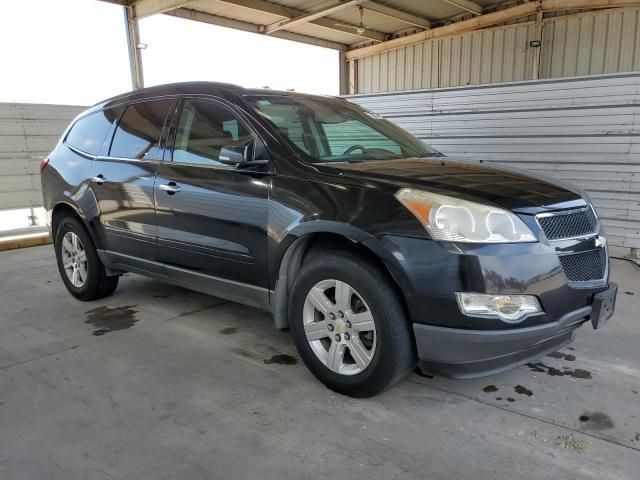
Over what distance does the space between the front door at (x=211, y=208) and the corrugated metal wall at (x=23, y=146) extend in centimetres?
575

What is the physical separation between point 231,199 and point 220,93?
75 cm

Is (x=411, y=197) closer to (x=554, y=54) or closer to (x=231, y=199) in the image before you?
(x=231, y=199)

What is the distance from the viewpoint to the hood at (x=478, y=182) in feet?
7.72

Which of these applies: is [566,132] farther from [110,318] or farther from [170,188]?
[110,318]

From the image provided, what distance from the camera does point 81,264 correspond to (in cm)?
437

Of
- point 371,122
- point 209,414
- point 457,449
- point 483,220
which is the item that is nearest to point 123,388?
point 209,414

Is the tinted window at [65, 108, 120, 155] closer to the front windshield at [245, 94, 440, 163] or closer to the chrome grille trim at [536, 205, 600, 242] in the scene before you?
the front windshield at [245, 94, 440, 163]

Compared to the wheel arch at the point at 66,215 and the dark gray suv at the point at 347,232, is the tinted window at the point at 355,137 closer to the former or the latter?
the dark gray suv at the point at 347,232

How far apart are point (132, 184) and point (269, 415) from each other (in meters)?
2.08

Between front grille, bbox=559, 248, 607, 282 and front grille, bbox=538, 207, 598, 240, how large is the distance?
0.11 metres

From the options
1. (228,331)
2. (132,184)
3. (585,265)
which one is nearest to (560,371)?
(585,265)

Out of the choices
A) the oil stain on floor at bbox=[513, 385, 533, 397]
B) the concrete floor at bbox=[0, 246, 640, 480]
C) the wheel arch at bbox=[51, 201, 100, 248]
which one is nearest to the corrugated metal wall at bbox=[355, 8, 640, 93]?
the concrete floor at bbox=[0, 246, 640, 480]

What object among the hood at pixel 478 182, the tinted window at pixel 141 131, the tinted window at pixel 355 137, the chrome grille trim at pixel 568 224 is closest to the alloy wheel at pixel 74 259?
the tinted window at pixel 141 131

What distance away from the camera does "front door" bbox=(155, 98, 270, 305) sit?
9.72ft
